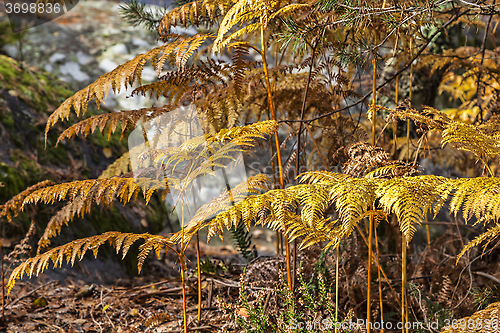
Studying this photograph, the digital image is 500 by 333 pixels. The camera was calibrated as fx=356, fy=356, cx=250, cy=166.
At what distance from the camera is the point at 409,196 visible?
119cm

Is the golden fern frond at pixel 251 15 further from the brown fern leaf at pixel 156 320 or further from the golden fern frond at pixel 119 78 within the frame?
the brown fern leaf at pixel 156 320

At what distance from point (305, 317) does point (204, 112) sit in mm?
1188

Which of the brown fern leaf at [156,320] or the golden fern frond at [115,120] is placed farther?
the brown fern leaf at [156,320]

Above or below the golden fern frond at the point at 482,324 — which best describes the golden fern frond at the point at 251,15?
above

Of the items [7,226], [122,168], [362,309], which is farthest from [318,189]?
[7,226]

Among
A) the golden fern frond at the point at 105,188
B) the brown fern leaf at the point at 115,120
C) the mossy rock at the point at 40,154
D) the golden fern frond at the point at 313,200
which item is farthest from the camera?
the mossy rock at the point at 40,154

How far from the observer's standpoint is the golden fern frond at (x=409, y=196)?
1148mm

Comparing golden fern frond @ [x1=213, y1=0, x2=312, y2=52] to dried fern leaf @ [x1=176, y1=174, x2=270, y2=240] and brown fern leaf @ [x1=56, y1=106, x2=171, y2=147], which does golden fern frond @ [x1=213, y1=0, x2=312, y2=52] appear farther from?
dried fern leaf @ [x1=176, y1=174, x2=270, y2=240]

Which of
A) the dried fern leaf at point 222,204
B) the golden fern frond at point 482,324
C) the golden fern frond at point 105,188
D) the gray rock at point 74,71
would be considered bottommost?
the golden fern frond at point 482,324

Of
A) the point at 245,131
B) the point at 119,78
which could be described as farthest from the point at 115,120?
the point at 245,131

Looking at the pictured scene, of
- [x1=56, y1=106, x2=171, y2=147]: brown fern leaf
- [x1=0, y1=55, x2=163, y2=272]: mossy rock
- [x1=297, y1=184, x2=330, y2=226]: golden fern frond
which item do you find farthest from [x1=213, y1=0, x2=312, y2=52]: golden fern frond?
[x1=0, y1=55, x2=163, y2=272]: mossy rock

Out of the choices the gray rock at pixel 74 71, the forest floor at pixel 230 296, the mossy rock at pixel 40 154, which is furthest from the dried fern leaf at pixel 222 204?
the gray rock at pixel 74 71

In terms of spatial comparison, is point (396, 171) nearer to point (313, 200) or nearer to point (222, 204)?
point (313, 200)

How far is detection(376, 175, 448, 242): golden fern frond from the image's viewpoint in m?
1.15
